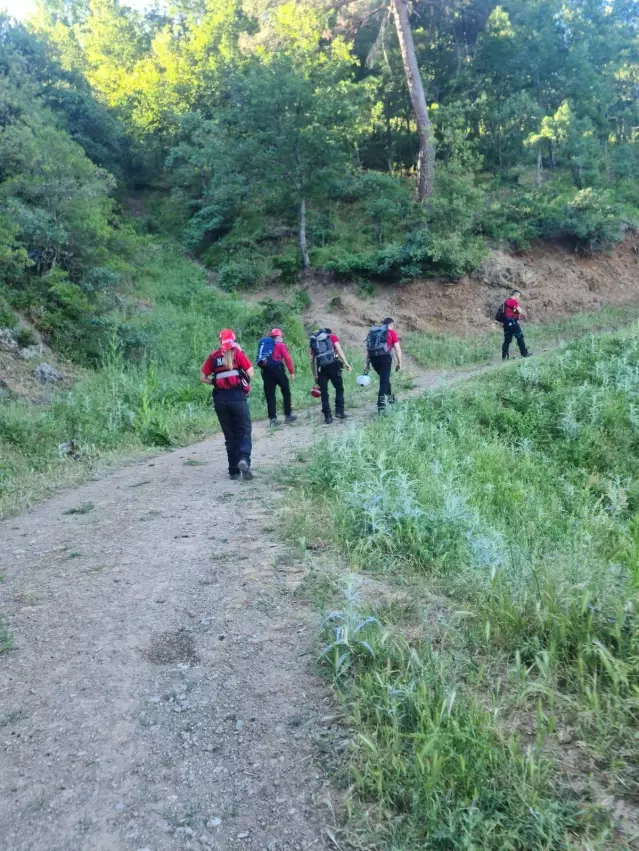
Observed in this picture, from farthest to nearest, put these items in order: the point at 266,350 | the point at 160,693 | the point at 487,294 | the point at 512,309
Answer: the point at 487,294, the point at 512,309, the point at 266,350, the point at 160,693

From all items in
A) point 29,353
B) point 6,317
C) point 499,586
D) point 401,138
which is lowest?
point 499,586

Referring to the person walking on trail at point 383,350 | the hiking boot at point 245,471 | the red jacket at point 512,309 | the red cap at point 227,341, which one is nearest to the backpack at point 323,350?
the person walking on trail at point 383,350

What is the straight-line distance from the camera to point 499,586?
3.65 meters

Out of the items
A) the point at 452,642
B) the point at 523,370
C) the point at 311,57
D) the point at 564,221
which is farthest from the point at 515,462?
the point at 311,57

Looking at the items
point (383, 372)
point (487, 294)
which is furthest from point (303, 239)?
point (383, 372)

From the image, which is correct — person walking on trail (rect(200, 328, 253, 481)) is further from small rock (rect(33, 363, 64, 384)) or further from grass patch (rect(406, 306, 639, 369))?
grass patch (rect(406, 306, 639, 369))

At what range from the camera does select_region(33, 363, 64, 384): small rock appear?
45.3 feet

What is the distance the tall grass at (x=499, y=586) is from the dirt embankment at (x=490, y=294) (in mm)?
12587

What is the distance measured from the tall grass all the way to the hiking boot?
77 centimetres

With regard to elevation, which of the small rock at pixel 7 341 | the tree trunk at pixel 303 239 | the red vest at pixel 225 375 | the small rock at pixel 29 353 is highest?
the tree trunk at pixel 303 239

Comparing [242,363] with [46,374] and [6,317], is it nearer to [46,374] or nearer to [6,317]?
[46,374]

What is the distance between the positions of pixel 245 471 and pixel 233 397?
879mm

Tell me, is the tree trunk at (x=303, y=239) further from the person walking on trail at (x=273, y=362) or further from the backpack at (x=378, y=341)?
Result: the backpack at (x=378, y=341)

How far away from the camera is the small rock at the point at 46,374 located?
544 inches
